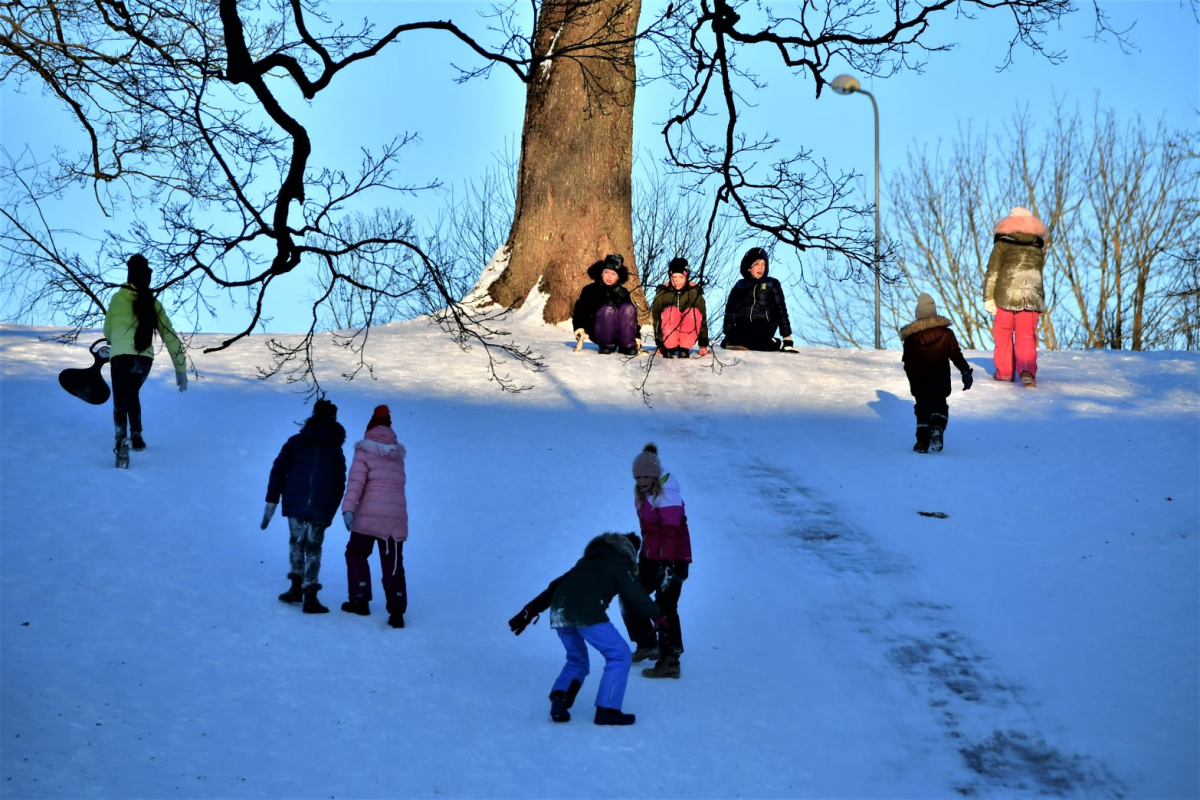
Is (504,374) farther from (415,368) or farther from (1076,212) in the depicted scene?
(1076,212)

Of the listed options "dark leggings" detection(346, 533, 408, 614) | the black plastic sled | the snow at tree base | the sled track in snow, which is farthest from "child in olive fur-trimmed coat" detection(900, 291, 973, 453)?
the black plastic sled

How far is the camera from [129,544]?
976 cm

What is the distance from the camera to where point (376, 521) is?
29.6ft

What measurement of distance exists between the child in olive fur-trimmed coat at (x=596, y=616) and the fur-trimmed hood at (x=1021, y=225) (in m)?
9.93

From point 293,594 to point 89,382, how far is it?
13.8 ft

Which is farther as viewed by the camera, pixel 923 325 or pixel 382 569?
pixel 923 325

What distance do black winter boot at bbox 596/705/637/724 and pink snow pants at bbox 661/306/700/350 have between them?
31.1 feet

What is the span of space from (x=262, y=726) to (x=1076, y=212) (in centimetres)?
3178

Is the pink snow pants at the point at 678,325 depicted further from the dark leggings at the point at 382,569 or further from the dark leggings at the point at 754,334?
the dark leggings at the point at 382,569

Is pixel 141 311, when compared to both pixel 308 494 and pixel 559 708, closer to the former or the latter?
pixel 308 494

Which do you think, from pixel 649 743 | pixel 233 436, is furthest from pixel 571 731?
pixel 233 436

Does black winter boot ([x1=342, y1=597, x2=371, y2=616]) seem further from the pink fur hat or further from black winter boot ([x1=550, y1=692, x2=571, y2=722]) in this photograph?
the pink fur hat

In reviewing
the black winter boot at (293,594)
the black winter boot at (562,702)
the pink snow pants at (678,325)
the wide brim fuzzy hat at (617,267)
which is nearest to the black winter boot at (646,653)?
the black winter boot at (562,702)

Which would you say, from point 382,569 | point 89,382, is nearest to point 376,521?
point 382,569
